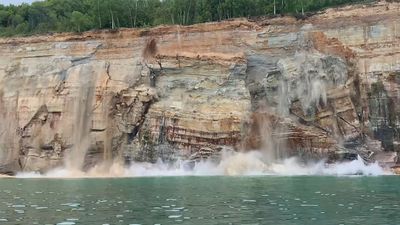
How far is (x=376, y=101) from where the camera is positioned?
1775 inches

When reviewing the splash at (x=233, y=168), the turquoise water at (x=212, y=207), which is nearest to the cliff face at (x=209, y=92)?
the splash at (x=233, y=168)

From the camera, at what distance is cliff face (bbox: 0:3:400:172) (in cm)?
4516

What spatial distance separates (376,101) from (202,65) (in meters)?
15.1

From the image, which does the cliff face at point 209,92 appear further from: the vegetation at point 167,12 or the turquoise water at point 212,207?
the turquoise water at point 212,207

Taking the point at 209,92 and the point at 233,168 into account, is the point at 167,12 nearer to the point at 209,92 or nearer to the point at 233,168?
the point at 209,92

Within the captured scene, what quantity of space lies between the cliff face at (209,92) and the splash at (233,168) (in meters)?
0.88

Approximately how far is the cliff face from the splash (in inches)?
34.5

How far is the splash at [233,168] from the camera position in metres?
41.6

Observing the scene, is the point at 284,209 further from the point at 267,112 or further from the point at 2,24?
the point at 2,24

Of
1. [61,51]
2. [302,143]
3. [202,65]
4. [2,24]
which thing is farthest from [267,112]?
[2,24]

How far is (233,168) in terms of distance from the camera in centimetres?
4334

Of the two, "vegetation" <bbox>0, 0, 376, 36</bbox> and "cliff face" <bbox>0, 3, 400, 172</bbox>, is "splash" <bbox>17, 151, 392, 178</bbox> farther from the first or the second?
"vegetation" <bbox>0, 0, 376, 36</bbox>

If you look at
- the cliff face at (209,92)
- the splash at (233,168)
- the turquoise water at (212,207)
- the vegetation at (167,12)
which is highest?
the vegetation at (167,12)

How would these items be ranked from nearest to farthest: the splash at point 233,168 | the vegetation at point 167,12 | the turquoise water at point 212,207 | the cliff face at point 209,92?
the turquoise water at point 212,207
the splash at point 233,168
the cliff face at point 209,92
the vegetation at point 167,12
